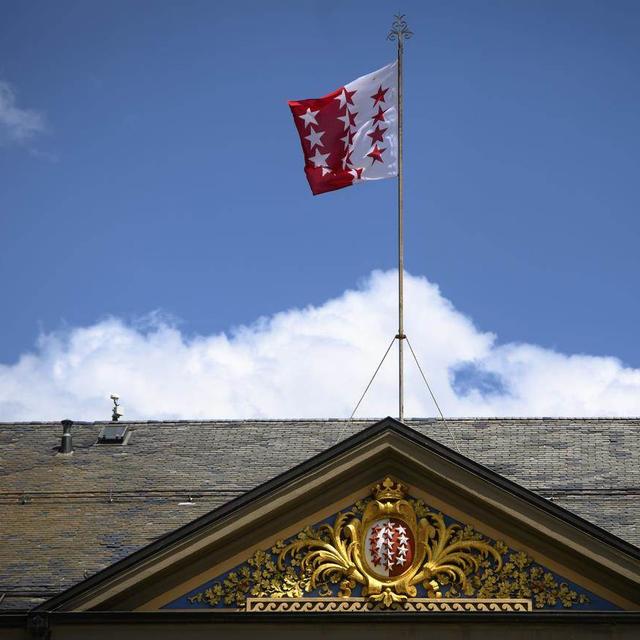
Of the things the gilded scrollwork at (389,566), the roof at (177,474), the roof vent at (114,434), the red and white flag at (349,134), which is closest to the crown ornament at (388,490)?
the gilded scrollwork at (389,566)

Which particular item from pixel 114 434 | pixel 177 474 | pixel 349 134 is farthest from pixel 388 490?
pixel 114 434

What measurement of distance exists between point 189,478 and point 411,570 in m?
6.85

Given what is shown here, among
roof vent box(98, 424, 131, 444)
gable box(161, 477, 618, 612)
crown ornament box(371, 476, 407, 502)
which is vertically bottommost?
gable box(161, 477, 618, 612)

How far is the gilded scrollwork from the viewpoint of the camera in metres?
22.8

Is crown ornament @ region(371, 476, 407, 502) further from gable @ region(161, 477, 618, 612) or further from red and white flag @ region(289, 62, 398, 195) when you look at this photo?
red and white flag @ region(289, 62, 398, 195)

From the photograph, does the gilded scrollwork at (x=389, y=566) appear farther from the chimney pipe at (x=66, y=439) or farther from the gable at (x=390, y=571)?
the chimney pipe at (x=66, y=439)

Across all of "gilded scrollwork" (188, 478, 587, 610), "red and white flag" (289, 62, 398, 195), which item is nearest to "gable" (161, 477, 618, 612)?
"gilded scrollwork" (188, 478, 587, 610)

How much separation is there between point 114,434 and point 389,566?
10.3 m

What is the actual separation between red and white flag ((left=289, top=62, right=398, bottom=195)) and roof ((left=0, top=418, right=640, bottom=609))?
18.4 ft

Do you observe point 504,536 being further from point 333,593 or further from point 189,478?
point 189,478

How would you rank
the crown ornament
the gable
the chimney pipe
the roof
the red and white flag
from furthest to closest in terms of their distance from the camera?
the chimney pipe
the red and white flag
the roof
the crown ornament
the gable

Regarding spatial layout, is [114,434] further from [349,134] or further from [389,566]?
[389,566]

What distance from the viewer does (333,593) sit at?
914 inches

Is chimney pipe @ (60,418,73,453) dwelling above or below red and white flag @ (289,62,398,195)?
below
